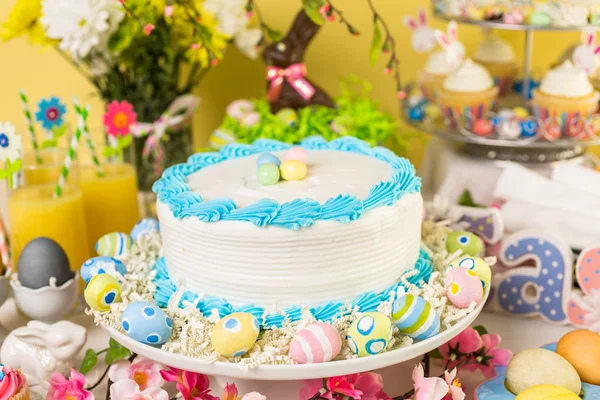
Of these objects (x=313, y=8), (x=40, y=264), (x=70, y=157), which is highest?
(x=313, y=8)

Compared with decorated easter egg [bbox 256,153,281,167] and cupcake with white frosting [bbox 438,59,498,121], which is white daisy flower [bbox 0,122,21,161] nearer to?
decorated easter egg [bbox 256,153,281,167]

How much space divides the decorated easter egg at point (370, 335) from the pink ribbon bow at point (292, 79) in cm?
85

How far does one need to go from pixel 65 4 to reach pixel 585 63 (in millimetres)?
1100

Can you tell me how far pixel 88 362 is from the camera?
113 centimetres

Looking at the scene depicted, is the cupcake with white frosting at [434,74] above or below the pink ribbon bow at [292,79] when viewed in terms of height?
below

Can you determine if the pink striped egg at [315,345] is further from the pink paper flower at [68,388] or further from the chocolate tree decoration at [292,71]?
the chocolate tree decoration at [292,71]

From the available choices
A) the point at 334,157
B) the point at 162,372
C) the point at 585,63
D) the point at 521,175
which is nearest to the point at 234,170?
the point at 334,157

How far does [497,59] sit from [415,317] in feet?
3.54

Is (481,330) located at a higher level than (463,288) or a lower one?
lower

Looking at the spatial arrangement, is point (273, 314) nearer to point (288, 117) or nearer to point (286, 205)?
point (286, 205)

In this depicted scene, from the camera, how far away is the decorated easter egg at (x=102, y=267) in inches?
42.0

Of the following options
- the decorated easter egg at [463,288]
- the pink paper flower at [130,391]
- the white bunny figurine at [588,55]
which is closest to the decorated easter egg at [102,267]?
the pink paper flower at [130,391]

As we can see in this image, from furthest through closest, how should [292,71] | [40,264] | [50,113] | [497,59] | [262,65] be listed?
[262,65] < [497,59] < [292,71] < [50,113] < [40,264]

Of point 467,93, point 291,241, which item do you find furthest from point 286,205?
point 467,93
